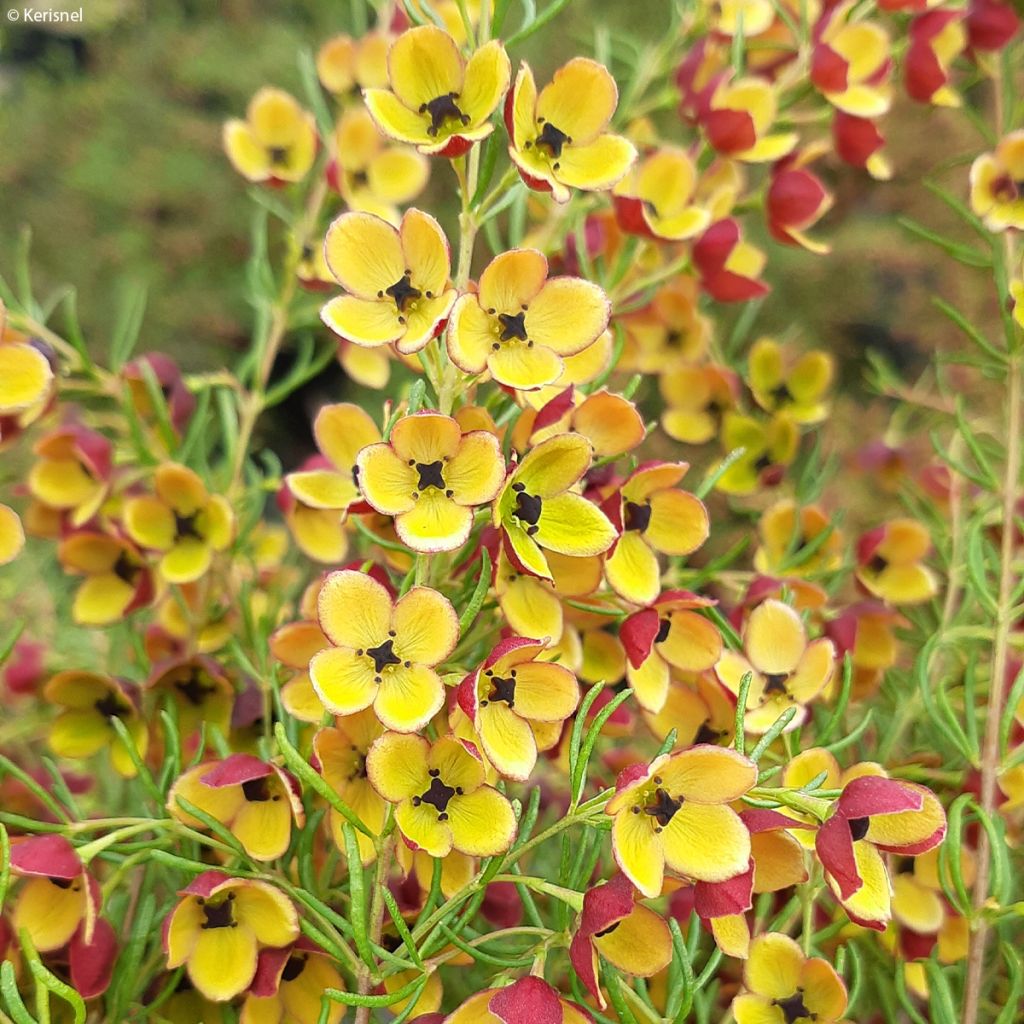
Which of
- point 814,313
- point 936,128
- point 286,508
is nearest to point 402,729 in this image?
point 286,508

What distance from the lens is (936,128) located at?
4.85 ft

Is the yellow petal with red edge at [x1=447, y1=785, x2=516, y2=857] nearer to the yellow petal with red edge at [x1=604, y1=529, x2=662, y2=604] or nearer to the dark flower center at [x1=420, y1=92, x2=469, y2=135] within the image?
the yellow petal with red edge at [x1=604, y1=529, x2=662, y2=604]

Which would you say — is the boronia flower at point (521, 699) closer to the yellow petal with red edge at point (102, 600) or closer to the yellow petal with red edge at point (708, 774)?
the yellow petal with red edge at point (708, 774)

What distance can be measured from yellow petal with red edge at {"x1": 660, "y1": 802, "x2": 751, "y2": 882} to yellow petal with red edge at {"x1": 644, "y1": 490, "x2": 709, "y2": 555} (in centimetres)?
13

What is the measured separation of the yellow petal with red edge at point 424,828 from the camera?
0.36m

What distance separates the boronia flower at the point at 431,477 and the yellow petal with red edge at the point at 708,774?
0.10 meters

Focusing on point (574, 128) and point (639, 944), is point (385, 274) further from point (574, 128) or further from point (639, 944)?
point (639, 944)

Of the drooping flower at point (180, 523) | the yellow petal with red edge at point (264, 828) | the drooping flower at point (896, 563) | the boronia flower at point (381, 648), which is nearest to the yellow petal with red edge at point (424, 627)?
the boronia flower at point (381, 648)

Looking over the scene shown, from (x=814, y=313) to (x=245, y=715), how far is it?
154cm

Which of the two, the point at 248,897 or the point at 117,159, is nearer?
the point at 248,897

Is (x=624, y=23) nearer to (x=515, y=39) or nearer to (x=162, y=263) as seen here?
(x=162, y=263)

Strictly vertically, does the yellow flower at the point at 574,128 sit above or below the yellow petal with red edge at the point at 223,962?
above

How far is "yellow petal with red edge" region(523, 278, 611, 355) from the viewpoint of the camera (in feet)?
1.31

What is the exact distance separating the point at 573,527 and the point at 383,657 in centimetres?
8
